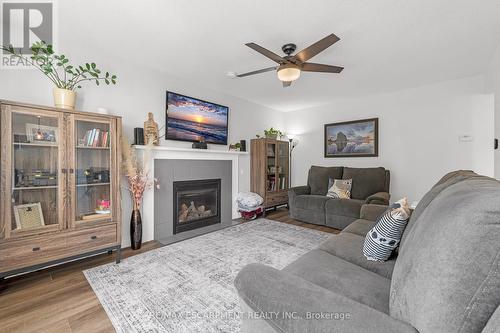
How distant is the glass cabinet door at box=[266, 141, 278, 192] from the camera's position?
4.49 meters

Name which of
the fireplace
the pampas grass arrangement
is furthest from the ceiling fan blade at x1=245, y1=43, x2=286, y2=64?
the fireplace

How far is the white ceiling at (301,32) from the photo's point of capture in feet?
5.82

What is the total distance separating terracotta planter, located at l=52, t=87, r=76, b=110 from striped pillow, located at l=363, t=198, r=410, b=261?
293 centimetres

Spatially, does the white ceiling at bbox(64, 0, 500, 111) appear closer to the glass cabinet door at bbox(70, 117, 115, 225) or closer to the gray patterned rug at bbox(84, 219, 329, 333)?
the glass cabinet door at bbox(70, 117, 115, 225)

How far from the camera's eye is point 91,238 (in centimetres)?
217

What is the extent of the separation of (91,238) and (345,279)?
2369mm

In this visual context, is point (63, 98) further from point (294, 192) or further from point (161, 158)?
point (294, 192)

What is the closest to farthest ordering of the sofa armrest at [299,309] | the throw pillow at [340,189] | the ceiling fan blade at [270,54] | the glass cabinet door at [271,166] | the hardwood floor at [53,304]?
the sofa armrest at [299,309]
the hardwood floor at [53,304]
the ceiling fan blade at [270,54]
the throw pillow at [340,189]
the glass cabinet door at [271,166]

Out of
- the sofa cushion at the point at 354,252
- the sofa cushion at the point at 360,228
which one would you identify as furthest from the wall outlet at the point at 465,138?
the sofa cushion at the point at 354,252

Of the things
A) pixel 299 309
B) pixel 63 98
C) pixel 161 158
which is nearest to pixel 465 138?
pixel 299 309

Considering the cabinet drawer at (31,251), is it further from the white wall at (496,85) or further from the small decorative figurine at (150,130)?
the white wall at (496,85)

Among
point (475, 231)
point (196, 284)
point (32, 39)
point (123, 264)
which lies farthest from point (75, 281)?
point (475, 231)

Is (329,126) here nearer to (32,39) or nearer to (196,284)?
(196,284)

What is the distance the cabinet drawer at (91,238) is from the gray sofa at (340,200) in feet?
9.55
